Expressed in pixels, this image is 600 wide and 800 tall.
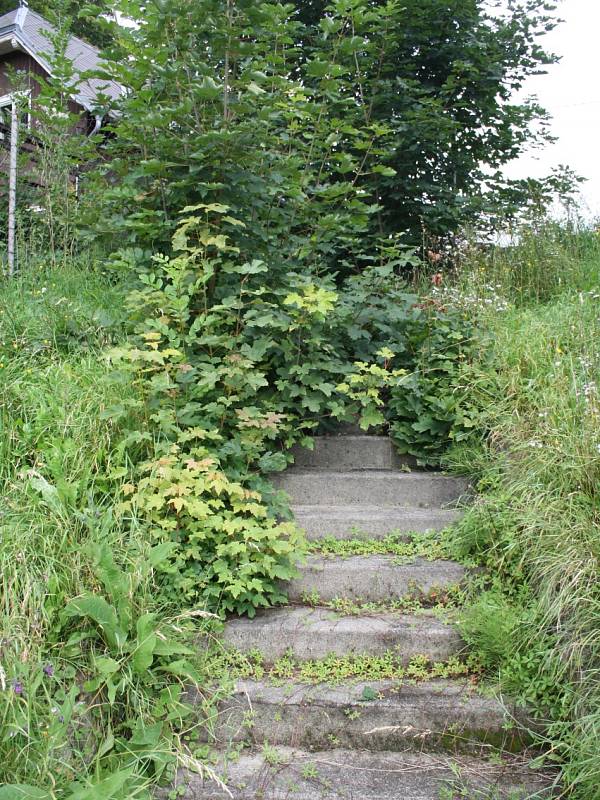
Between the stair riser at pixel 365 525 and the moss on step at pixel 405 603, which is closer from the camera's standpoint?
the moss on step at pixel 405 603

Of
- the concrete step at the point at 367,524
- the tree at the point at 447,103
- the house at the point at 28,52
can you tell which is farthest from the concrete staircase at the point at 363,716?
the house at the point at 28,52

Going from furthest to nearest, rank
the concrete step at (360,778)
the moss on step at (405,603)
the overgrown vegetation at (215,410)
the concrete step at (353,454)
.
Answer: the concrete step at (353,454), the moss on step at (405,603), the overgrown vegetation at (215,410), the concrete step at (360,778)

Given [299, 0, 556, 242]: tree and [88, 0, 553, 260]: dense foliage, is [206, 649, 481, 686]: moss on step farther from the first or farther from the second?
[299, 0, 556, 242]: tree

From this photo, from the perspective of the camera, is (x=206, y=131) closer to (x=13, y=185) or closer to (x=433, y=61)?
(x=13, y=185)

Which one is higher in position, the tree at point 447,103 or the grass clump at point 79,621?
the tree at point 447,103

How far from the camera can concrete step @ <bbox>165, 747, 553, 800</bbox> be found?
2.10m

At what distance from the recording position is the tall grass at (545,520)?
7.35 feet

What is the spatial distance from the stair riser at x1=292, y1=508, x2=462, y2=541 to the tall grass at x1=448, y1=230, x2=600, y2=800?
0.28 m

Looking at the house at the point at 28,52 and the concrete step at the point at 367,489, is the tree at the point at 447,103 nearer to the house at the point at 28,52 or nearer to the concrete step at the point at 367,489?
the concrete step at the point at 367,489

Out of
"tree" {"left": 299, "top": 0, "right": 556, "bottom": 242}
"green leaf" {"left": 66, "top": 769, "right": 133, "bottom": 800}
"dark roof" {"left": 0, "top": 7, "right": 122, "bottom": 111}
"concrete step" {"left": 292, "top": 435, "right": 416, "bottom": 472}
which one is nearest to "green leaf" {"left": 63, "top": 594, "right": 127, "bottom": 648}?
"green leaf" {"left": 66, "top": 769, "right": 133, "bottom": 800}

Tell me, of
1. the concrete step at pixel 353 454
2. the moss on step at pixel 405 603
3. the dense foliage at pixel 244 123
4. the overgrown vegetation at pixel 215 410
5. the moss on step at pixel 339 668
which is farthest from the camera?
the concrete step at pixel 353 454

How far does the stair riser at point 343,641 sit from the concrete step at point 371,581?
28 centimetres

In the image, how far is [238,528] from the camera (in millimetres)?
2709

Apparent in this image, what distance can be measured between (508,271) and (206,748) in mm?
4046
